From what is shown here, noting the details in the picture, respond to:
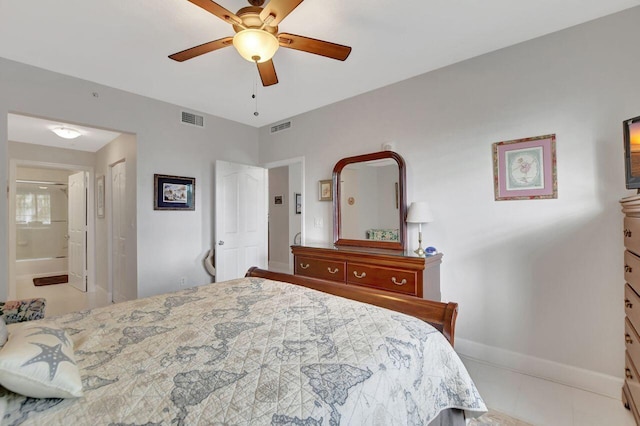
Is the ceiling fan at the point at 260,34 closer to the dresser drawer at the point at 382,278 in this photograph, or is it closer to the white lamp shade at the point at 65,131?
the dresser drawer at the point at 382,278

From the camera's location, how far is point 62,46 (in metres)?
2.42

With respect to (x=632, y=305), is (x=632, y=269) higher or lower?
higher

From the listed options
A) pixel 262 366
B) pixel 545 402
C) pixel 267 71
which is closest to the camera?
pixel 262 366

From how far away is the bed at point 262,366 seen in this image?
2.55 feet

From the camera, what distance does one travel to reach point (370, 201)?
10.7ft

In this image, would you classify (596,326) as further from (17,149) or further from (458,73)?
(17,149)

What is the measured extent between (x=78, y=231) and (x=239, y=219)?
341 cm

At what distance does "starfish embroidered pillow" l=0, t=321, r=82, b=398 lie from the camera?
761mm

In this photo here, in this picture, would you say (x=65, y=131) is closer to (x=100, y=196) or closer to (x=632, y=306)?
(x=100, y=196)

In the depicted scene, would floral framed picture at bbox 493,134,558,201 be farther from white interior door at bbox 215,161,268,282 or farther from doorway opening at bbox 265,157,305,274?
doorway opening at bbox 265,157,305,274

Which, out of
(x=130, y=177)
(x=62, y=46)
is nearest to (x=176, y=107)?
(x=130, y=177)

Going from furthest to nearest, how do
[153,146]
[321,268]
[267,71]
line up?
[153,146]
[321,268]
[267,71]

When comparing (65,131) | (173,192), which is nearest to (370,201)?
(173,192)

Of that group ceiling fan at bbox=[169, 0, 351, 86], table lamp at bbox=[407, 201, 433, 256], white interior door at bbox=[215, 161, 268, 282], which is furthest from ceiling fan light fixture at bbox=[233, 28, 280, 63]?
white interior door at bbox=[215, 161, 268, 282]
